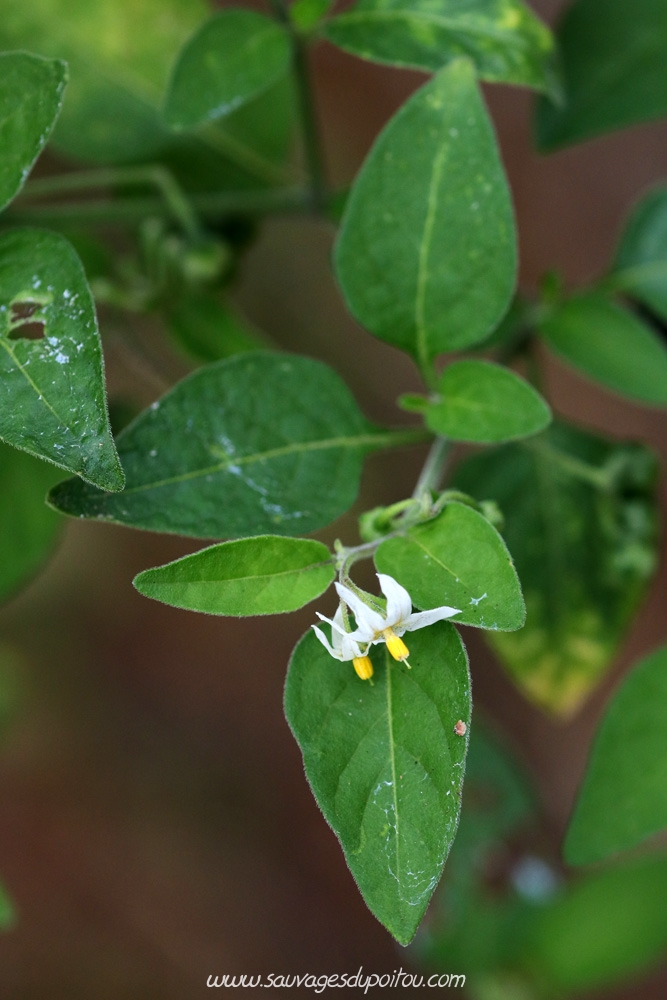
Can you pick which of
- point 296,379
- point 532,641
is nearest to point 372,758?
point 296,379

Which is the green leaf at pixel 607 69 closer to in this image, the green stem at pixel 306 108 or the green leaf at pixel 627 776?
the green stem at pixel 306 108

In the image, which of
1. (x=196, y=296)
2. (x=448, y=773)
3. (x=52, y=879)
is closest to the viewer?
(x=448, y=773)

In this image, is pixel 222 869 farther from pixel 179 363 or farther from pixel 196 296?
pixel 196 296

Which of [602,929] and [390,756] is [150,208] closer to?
[390,756]

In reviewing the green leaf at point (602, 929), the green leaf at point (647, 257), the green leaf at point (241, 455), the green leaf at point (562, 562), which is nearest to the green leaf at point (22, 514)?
the green leaf at point (241, 455)

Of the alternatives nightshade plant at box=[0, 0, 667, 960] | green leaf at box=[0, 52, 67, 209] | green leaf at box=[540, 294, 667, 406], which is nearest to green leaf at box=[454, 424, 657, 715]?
nightshade plant at box=[0, 0, 667, 960]
